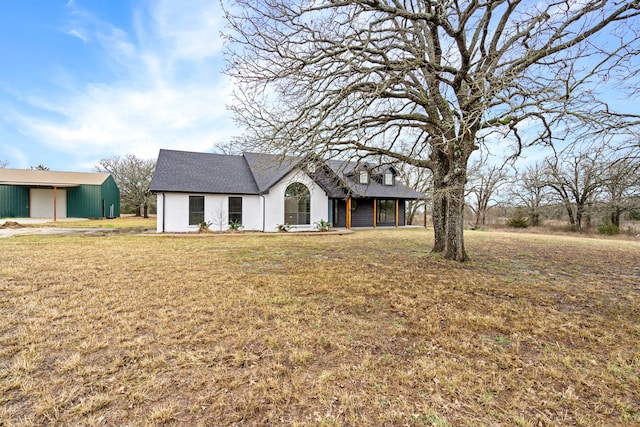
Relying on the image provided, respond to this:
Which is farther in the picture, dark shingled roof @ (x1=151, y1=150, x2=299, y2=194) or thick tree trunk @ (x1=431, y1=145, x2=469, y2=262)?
dark shingled roof @ (x1=151, y1=150, x2=299, y2=194)

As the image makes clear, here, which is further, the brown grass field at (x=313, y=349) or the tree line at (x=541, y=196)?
the tree line at (x=541, y=196)

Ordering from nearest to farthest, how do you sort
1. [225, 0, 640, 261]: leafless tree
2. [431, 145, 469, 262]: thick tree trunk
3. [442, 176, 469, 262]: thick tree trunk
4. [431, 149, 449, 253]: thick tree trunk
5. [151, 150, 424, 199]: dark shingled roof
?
[225, 0, 640, 261]: leafless tree < [431, 145, 469, 262]: thick tree trunk < [442, 176, 469, 262]: thick tree trunk < [431, 149, 449, 253]: thick tree trunk < [151, 150, 424, 199]: dark shingled roof

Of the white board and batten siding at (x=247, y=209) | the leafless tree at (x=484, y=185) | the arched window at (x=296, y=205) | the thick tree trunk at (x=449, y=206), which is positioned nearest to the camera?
the thick tree trunk at (x=449, y=206)

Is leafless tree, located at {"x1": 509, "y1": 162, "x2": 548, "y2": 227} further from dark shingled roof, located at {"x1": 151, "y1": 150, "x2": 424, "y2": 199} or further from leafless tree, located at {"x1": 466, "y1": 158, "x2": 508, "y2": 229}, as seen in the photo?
dark shingled roof, located at {"x1": 151, "y1": 150, "x2": 424, "y2": 199}

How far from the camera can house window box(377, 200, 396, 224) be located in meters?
20.5

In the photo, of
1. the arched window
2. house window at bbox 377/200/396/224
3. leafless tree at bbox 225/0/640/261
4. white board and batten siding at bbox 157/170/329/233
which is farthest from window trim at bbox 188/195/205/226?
house window at bbox 377/200/396/224

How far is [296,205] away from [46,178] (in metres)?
23.0

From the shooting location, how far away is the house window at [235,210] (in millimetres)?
15411

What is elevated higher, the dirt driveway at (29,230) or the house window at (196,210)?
the house window at (196,210)

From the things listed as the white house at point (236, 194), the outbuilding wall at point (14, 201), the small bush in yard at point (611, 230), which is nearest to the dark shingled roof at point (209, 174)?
the white house at point (236, 194)

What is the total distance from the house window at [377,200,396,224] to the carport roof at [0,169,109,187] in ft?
80.0

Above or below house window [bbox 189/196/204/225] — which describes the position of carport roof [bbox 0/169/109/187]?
above

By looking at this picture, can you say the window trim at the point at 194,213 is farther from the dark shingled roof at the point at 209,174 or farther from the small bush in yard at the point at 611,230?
the small bush in yard at the point at 611,230

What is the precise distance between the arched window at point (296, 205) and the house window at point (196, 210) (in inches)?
177
